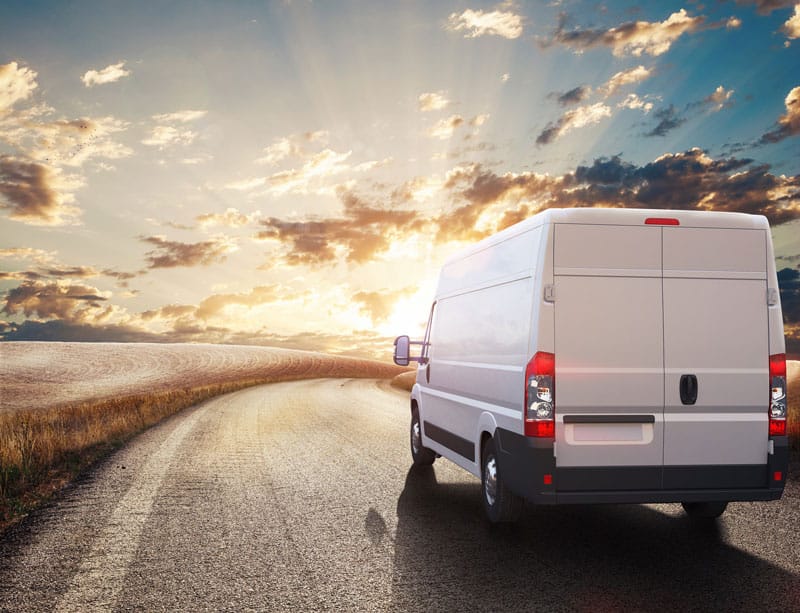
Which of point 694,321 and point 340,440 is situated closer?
point 694,321

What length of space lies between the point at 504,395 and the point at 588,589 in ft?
6.00

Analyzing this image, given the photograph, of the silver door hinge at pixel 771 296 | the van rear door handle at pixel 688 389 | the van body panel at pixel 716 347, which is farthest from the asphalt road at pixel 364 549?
the silver door hinge at pixel 771 296

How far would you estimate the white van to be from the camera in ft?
19.3

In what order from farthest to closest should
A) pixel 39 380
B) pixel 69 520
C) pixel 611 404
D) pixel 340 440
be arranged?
pixel 39 380
pixel 340 440
pixel 69 520
pixel 611 404

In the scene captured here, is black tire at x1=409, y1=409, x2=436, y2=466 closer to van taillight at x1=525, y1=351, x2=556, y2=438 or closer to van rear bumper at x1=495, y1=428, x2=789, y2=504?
van rear bumper at x1=495, y1=428, x2=789, y2=504

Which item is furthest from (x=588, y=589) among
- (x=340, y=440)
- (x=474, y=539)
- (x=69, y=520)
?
(x=340, y=440)

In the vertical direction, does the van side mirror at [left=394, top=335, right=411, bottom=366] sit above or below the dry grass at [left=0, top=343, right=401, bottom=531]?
above

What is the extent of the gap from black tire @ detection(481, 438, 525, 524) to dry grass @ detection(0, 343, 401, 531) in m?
4.28

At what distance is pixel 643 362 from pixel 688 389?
0.44 m

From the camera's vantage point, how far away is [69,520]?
6.88m

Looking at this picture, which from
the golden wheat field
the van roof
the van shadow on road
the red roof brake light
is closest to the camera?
the van shadow on road

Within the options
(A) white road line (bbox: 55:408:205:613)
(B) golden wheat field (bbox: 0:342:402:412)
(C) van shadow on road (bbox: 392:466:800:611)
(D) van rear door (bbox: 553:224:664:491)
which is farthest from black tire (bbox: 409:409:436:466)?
(B) golden wheat field (bbox: 0:342:402:412)

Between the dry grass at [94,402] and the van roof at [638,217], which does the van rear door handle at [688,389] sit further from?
the dry grass at [94,402]

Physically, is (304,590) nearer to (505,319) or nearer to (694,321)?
(505,319)
